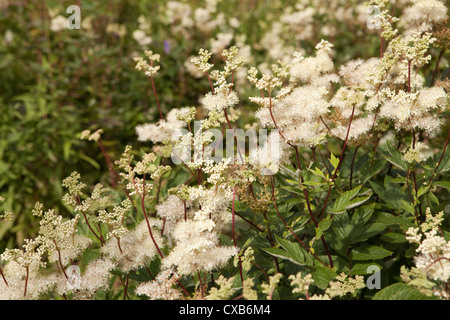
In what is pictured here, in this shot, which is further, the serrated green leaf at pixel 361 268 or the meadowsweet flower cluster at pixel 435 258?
the serrated green leaf at pixel 361 268

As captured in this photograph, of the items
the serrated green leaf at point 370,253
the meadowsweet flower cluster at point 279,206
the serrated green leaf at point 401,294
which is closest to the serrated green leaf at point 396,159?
the meadowsweet flower cluster at point 279,206

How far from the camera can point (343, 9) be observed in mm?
3508

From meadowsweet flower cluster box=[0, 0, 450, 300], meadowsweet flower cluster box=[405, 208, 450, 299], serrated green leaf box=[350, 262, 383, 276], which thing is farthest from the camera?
serrated green leaf box=[350, 262, 383, 276]

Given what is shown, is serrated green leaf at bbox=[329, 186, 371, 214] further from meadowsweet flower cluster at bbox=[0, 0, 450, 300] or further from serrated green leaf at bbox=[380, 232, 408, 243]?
serrated green leaf at bbox=[380, 232, 408, 243]

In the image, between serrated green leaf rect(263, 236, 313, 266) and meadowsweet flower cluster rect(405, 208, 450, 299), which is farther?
serrated green leaf rect(263, 236, 313, 266)

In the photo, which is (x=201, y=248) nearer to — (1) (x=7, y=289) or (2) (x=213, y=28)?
(1) (x=7, y=289)

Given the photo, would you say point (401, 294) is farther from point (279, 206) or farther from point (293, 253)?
point (279, 206)

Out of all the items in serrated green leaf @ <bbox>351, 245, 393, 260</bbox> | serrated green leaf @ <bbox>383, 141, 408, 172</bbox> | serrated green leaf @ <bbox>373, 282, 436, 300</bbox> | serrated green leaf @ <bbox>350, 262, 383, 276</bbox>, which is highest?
serrated green leaf @ <bbox>383, 141, 408, 172</bbox>

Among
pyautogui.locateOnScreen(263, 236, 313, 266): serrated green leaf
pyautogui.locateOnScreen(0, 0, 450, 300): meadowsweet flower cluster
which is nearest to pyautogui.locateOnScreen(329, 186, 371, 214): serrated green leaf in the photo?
pyautogui.locateOnScreen(0, 0, 450, 300): meadowsweet flower cluster

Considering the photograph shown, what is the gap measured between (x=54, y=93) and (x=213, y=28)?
1452mm

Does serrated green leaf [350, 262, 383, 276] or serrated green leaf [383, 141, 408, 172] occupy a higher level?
serrated green leaf [383, 141, 408, 172]

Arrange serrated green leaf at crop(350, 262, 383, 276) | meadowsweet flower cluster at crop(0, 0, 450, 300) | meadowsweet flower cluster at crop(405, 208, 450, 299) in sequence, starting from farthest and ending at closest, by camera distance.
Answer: serrated green leaf at crop(350, 262, 383, 276)
meadowsweet flower cluster at crop(0, 0, 450, 300)
meadowsweet flower cluster at crop(405, 208, 450, 299)

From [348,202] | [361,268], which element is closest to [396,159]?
[348,202]

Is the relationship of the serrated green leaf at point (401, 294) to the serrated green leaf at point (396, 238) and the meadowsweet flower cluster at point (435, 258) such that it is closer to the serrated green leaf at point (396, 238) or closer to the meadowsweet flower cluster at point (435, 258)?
the meadowsweet flower cluster at point (435, 258)
